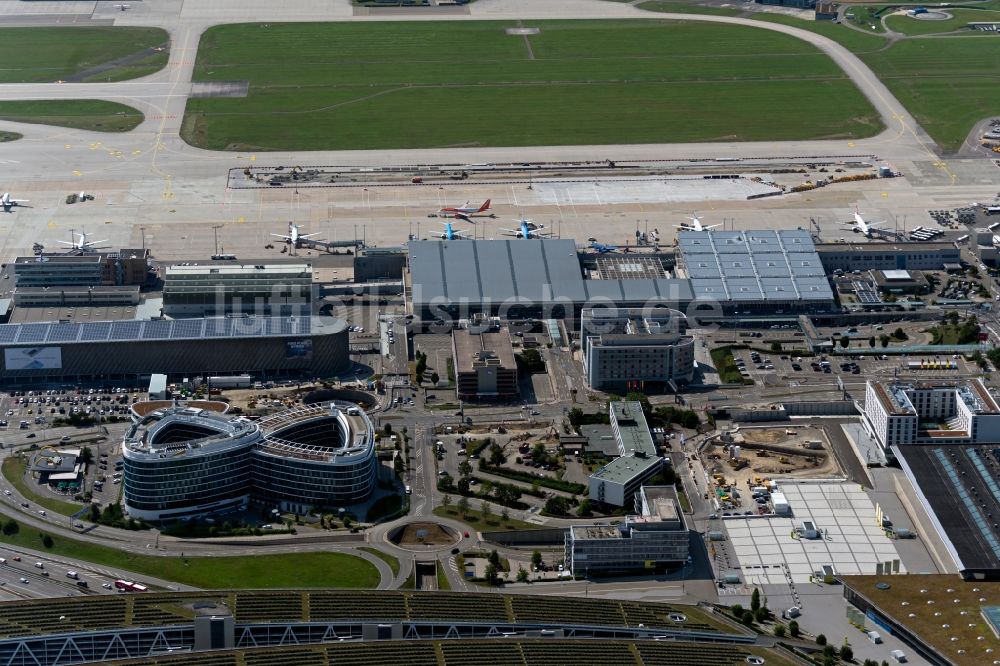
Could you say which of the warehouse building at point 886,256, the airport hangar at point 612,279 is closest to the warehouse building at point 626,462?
the airport hangar at point 612,279

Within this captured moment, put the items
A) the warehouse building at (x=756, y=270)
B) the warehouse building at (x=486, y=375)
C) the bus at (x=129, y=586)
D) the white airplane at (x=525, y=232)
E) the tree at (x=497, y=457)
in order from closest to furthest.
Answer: the bus at (x=129, y=586)
the tree at (x=497, y=457)
the warehouse building at (x=486, y=375)
the warehouse building at (x=756, y=270)
the white airplane at (x=525, y=232)

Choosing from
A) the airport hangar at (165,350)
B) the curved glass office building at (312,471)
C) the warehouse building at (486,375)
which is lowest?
the curved glass office building at (312,471)

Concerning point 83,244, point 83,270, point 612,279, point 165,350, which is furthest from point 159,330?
point 612,279

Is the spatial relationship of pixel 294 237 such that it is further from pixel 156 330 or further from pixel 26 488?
pixel 26 488

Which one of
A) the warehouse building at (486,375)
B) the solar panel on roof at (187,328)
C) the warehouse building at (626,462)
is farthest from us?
the solar panel on roof at (187,328)

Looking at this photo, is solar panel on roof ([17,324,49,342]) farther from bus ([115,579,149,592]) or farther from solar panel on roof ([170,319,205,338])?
bus ([115,579,149,592])

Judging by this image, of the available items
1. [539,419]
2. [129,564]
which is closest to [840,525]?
[539,419]

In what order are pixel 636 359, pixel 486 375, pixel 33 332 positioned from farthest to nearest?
1. pixel 33 332
2. pixel 636 359
3. pixel 486 375

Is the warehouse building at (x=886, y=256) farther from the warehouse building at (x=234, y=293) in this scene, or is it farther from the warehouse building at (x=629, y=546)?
the warehouse building at (x=629, y=546)
